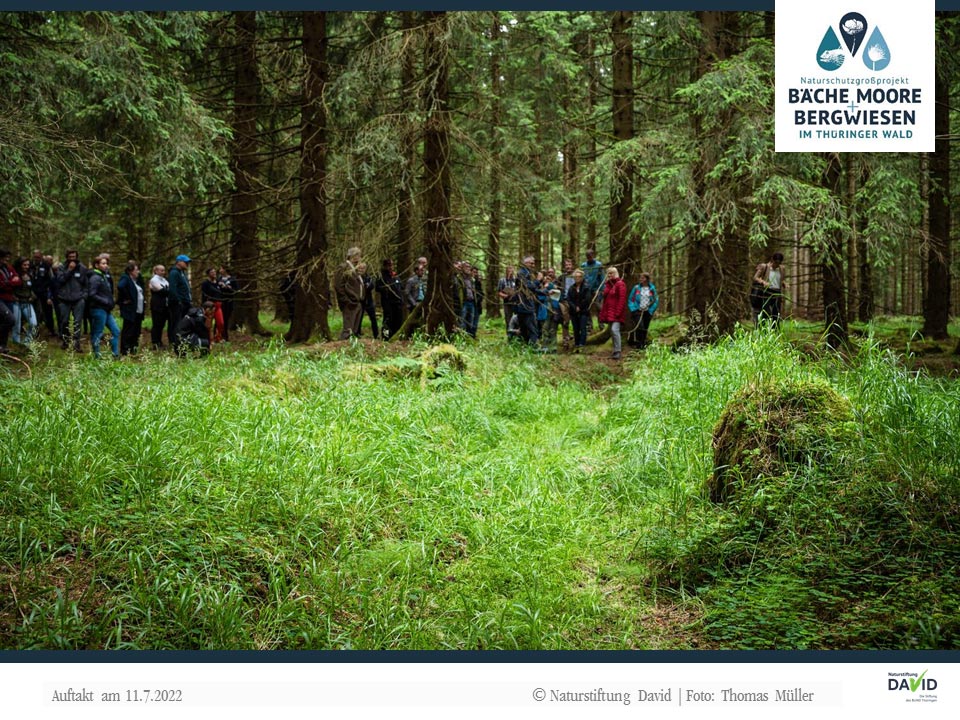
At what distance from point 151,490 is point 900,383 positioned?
5.45m

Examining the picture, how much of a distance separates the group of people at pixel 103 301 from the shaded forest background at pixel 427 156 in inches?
48.3

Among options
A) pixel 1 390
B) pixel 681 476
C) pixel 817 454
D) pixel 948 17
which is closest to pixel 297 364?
pixel 1 390

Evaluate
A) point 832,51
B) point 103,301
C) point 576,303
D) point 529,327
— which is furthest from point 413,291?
point 832,51

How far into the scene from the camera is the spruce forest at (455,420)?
155 inches

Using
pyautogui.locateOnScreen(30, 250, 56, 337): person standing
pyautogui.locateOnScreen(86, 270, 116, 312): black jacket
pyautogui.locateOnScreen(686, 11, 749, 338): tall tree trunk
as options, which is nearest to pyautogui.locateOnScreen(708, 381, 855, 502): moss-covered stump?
pyautogui.locateOnScreen(686, 11, 749, 338): tall tree trunk

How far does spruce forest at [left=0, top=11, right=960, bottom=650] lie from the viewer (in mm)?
3928

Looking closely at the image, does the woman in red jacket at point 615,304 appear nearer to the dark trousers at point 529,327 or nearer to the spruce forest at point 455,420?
the spruce forest at point 455,420

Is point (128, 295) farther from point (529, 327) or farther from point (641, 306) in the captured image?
point (641, 306)

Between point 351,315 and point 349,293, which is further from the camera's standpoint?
point 351,315

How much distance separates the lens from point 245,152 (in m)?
15.3

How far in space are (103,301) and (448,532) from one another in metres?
9.58

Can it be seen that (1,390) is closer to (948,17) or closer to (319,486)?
(319,486)

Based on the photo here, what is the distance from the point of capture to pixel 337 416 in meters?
6.82
